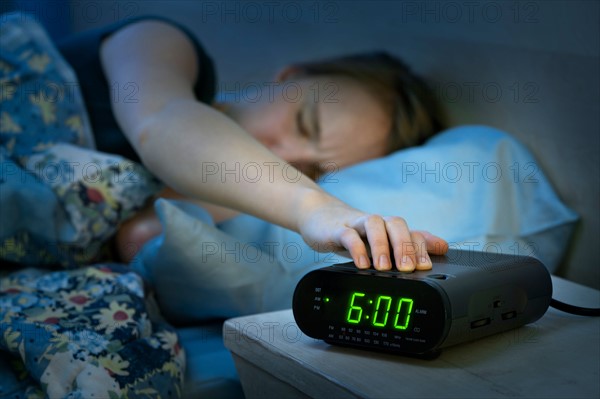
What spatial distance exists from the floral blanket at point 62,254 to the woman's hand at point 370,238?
0.24m

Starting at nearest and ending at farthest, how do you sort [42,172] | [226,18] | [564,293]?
[564,293] → [42,172] → [226,18]

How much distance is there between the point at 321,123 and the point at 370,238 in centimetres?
72

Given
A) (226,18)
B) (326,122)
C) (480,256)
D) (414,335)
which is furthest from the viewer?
(226,18)

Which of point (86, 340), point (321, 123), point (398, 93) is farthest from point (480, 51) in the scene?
point (86, 340)

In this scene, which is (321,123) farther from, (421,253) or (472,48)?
(421,253)

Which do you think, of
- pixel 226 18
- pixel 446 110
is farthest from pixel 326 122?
pixel 226 18

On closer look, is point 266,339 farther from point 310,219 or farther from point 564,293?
point 564,293

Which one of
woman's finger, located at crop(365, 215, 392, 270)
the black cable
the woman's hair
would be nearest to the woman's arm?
woman's finger, located at crop(365, 215, 392, 270)

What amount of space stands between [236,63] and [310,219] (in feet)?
3.75

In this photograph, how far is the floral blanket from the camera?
799 millimetres

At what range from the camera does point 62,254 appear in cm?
115

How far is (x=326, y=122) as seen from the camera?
4.73ft

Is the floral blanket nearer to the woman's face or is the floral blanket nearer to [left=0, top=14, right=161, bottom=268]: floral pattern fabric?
[left=0, top=14, right=161, bottom=268]: floral pattern fabric

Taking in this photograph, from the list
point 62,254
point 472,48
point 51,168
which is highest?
point 472,48
